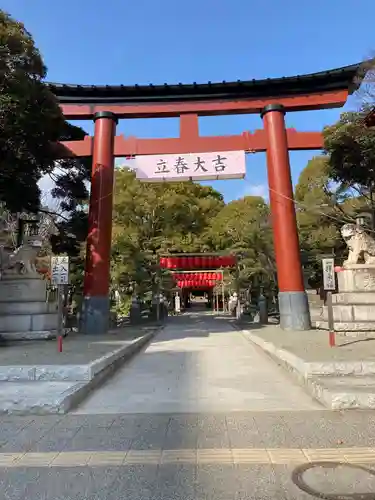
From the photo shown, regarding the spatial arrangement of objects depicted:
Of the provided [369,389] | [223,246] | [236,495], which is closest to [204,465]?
[236,495]

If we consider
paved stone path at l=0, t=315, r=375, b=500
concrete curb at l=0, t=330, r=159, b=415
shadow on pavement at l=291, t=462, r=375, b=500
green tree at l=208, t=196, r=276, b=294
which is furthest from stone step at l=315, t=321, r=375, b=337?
shadow on pavement at l=291, t=462, r=375, b=500

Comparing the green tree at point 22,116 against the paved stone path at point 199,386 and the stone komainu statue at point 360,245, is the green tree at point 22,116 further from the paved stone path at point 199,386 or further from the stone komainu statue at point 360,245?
the stone komainu statue at point 360,245

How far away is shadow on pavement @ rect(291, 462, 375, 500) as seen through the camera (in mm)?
2844

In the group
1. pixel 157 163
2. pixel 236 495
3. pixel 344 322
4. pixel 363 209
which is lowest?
pixel 236 495

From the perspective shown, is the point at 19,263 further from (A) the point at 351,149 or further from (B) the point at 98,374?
(A) the point at 351,149

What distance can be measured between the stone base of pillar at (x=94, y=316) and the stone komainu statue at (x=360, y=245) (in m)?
8.82

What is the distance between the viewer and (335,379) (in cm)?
608

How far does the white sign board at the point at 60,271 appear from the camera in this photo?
10039 mm

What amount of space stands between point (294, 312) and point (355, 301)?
2.79 metres

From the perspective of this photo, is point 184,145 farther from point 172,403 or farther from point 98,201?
point 172,403

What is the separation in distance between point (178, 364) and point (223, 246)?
25.2m

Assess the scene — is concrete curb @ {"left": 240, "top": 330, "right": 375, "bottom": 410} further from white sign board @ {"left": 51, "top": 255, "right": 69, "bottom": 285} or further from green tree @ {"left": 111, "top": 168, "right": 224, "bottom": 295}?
green tree @ {"left": 111, "top": 168, "right": 224, "bottom": 295}

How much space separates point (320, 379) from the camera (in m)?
6.04

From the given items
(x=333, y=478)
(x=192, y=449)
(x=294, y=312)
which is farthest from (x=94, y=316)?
(x=333, y=478)
